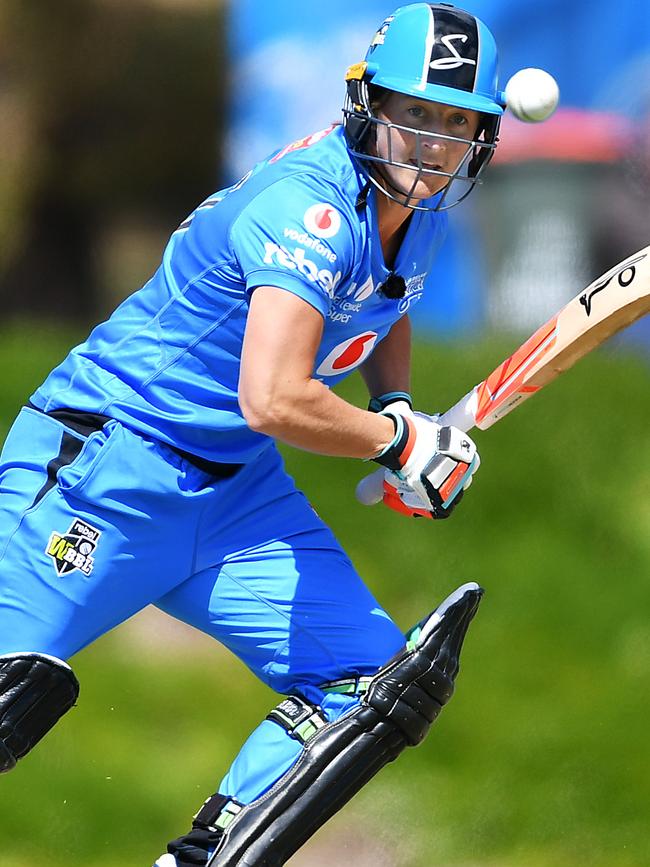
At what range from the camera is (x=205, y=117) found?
17.7 ft

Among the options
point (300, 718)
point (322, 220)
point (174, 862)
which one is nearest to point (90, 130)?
point (322, 220)

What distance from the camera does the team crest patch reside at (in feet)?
8.60

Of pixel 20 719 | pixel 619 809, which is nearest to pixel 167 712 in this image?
pixel 619 809

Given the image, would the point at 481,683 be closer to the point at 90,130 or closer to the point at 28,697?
the point at 28,697

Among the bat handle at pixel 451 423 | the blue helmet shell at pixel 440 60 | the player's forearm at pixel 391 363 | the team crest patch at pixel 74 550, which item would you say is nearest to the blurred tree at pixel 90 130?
the player's forearm at pixel 391 363

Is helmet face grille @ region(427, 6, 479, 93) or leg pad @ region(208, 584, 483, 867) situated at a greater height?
helmet face grille @ region(427, 6, 479, 93)

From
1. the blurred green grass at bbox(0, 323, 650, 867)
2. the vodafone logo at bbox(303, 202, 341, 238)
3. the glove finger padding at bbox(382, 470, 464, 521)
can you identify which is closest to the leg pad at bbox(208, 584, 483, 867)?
the glove finger padding at bbox(382, 470, 464, 521)

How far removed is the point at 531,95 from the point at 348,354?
59 centimetres

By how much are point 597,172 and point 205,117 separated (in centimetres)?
150

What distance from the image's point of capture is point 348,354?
2.74 m

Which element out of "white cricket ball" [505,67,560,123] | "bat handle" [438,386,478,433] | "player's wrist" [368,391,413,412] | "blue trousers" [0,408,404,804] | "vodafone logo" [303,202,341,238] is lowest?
"blue trousers" [0,408,404,804]

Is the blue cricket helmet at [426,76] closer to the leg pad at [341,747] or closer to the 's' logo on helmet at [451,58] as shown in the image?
the 's' logo on helmet at [451,58]

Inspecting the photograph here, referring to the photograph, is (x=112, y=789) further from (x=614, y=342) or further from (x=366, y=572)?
(x=614, y=342)

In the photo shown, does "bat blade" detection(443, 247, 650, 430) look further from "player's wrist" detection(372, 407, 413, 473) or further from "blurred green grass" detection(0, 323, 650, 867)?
"blurred green grass" detection(0, 323, 650, 867)
